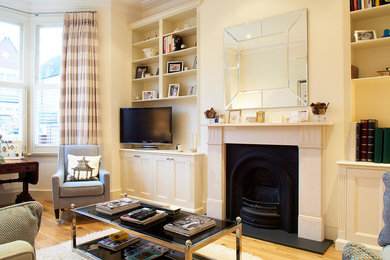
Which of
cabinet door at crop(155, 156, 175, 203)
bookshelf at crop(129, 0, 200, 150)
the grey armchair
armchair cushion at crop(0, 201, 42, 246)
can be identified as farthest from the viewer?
bookshelf at crop(129, 0, 200, 150)

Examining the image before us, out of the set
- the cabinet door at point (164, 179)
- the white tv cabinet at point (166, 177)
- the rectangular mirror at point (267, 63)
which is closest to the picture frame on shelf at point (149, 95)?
the white tv cabinet at point (166, 177)

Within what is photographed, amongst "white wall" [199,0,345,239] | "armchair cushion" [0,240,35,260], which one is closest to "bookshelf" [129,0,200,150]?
"white wall" [199,0,345,239]

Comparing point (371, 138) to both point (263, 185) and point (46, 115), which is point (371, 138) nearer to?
point (263, 185)

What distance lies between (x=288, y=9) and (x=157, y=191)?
2.87 m

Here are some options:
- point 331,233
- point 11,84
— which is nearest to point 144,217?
point 331,233

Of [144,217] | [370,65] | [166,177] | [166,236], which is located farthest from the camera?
[166,177]

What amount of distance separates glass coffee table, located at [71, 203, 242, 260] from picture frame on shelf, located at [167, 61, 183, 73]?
231 centimetres

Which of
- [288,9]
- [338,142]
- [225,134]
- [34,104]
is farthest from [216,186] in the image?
[34,104]

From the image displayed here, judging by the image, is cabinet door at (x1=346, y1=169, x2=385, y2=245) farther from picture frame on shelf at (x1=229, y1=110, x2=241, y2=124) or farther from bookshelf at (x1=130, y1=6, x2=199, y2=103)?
bookshelf at (x1=130, y1=6, x2=199, y2=103)

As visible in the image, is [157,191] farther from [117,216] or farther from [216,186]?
[117,216]

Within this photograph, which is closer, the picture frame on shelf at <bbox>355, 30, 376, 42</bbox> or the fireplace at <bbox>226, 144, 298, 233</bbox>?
the picture frame on shelf at <bbox>355, 30, 376, 42</bbox>

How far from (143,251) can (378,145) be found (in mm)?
2195

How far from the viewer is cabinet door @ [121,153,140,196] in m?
4.31

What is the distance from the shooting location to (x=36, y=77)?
4598 millimetres
